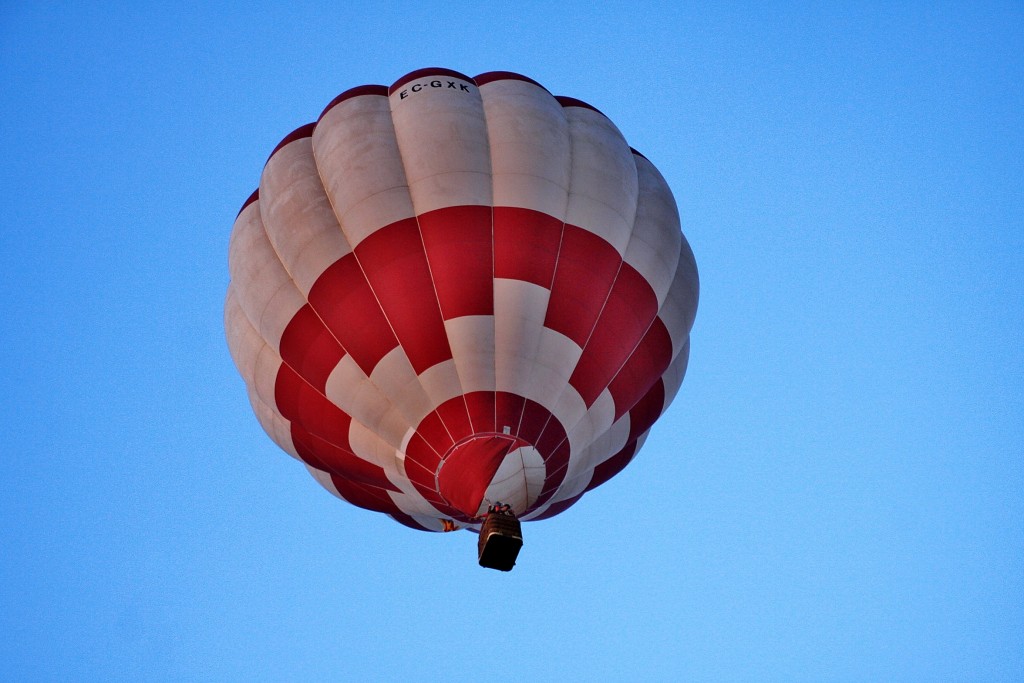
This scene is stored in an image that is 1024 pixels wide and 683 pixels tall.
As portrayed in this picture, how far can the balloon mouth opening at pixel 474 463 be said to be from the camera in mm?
8781

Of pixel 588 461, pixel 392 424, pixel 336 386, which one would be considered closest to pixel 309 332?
pixel 336 386

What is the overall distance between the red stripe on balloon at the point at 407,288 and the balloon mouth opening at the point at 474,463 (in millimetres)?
732

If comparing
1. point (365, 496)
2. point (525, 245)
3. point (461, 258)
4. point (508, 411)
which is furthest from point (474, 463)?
point (365, 496)

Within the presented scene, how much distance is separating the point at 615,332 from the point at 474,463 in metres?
1.74

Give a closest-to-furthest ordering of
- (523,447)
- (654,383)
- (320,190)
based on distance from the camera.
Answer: (523,447), (320,190), (654,383)

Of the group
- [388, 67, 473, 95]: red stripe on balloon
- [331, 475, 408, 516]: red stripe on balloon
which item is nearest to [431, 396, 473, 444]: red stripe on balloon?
[331, 475, 408, 516]: red stripe on balloon

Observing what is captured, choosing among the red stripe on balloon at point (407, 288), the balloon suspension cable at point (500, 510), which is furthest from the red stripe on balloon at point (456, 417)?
the balloon suspension cable at point (500, 510)

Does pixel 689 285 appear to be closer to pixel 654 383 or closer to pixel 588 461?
pixel 654 383

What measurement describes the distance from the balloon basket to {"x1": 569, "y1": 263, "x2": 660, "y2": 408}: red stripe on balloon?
1343mm

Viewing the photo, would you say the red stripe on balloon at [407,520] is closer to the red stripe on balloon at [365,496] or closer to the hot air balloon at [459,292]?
the red stripe on balloon at [365,496]

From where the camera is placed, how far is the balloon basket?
27.9 feet

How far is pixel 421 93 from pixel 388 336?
95.1 inches

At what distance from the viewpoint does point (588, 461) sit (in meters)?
10.1

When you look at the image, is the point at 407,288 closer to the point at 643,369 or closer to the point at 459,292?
the point at 459,292
